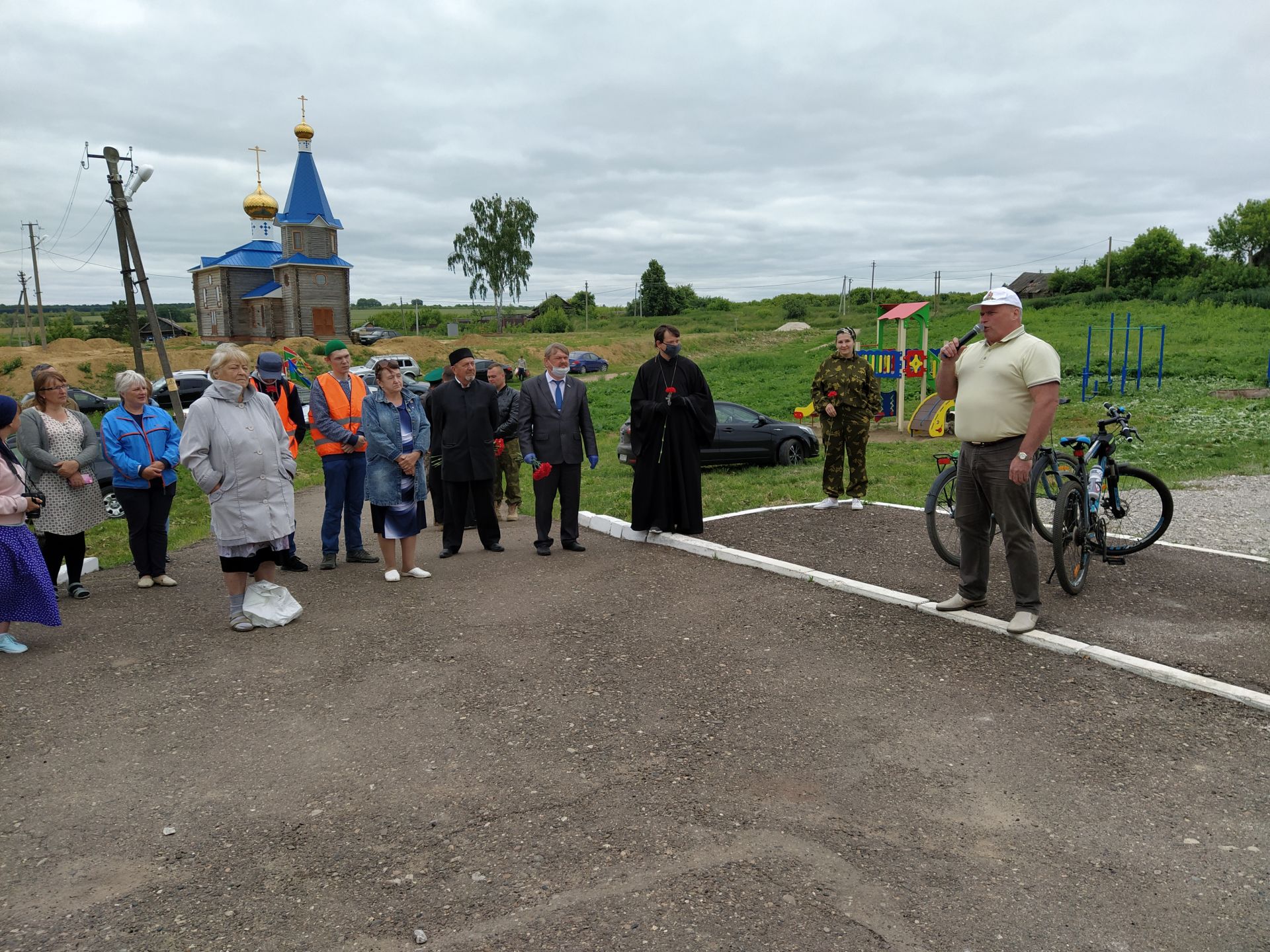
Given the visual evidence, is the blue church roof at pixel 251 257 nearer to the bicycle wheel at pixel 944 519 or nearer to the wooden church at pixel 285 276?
the wooden church at pixel 285 276

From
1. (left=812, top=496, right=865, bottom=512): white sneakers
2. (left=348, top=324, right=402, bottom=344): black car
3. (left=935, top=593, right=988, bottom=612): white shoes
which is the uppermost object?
(left=348, top=324, right=402, bottom=344): black car

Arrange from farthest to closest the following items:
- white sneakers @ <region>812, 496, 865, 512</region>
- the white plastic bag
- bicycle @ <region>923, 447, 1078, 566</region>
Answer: white sneakers @ <region>812, 496, 865, 512</region> < bicycle @ <region>923, 447, 1078, 566</region> < the white plastic bag

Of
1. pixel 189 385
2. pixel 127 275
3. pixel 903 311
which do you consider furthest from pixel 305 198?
pixel 903 311

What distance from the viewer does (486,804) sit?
12.3 ft

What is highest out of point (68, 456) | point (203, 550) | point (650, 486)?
point (68, 456)

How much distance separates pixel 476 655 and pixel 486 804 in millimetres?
1811

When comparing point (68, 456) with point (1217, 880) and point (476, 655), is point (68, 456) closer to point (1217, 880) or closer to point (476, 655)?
point (476, 655)

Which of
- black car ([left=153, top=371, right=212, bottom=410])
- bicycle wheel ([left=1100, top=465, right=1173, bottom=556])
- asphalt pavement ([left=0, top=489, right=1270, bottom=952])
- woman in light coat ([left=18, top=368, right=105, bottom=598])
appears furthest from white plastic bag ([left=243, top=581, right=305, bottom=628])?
black car ([left=153, top=371, right=212, bottom=410])

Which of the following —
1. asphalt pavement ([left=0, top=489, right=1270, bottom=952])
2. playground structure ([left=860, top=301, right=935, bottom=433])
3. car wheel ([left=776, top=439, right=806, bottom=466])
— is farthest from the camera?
playground structure ([left=860, top=301, right=935, bottom=433])

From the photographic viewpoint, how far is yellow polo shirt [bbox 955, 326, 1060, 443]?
17.5 ft

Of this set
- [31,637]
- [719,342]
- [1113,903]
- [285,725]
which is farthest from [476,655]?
[719,342]

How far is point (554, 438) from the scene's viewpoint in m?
8.34

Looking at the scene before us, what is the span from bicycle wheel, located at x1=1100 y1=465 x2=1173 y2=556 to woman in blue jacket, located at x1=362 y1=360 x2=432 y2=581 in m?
5.24

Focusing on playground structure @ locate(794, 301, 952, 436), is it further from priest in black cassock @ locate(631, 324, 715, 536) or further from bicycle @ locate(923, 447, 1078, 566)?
bicycle @ locate(923, 447, 1078, 566)
